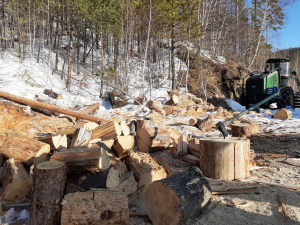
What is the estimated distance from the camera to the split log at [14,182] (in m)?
2.73

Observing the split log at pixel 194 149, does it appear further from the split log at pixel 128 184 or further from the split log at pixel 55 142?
the split log at pixel 55 142

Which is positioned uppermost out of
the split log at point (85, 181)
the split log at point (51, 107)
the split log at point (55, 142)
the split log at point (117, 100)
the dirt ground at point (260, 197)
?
the split log at point (117, 100)

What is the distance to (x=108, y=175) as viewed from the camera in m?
2.62

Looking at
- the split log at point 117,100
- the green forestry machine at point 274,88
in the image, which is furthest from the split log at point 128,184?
the green forestry machine at point 274,88

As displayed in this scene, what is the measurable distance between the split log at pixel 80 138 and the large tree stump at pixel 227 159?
1.92 m

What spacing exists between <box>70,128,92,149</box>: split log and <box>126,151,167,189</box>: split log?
80cm

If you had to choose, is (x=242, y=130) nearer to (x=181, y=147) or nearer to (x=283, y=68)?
(x=181, y=147)

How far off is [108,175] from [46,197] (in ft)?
2.27

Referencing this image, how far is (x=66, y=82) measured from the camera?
1546cm

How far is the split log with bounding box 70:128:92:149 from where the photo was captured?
11.5 ft

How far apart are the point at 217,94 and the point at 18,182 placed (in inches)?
553

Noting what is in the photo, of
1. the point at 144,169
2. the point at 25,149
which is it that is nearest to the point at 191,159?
the point at 144,169

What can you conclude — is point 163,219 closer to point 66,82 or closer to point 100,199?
point 100,199

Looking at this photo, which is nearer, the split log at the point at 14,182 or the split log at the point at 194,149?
the split log at the point at 14,182
